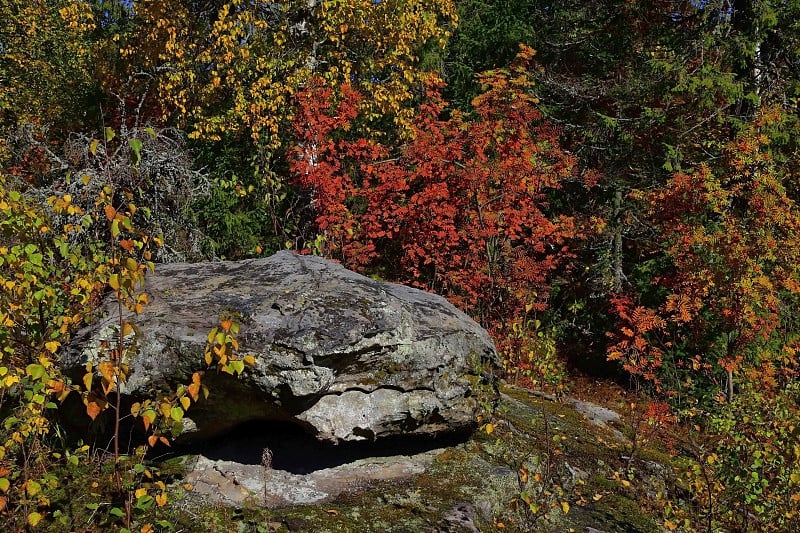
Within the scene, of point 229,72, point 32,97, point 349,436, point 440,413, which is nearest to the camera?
point 349,436

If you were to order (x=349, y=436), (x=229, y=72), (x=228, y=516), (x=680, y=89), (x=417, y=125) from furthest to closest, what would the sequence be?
(x=417, y=125) → (x=229, y=72) → (x=680, y=89) → (x=349, y=436) → (x=228, y=516)

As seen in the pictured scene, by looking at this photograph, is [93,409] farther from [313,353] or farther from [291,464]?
[291,464]

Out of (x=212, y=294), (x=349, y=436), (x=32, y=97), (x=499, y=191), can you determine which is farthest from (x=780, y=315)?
(x=32, y=97)

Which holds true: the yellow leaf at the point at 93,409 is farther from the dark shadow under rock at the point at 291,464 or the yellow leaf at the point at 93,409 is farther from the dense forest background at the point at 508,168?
the dense forest background at the point at 508,168

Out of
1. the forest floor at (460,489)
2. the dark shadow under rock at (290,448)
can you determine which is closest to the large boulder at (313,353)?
the dark shadow under rock at (290,448)

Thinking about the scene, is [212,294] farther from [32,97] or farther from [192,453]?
[32,97]

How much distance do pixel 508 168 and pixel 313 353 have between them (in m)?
6.33

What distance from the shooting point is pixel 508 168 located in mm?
10008

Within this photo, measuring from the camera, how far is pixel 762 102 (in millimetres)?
9836

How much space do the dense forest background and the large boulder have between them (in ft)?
9.54

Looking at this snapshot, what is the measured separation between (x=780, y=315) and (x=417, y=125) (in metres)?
7.20

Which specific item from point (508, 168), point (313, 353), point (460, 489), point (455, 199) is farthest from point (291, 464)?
point (508, 168)

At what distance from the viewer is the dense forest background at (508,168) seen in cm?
863

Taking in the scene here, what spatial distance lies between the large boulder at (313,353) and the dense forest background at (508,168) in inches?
115
